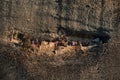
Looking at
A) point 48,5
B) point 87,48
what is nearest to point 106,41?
point 87,48

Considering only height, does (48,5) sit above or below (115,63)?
above

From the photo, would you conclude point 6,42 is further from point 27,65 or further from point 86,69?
point 86,69

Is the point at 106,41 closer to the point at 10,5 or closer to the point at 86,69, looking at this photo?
the point at 86,69

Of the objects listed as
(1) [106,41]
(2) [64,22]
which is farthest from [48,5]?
(1) [106,41]
